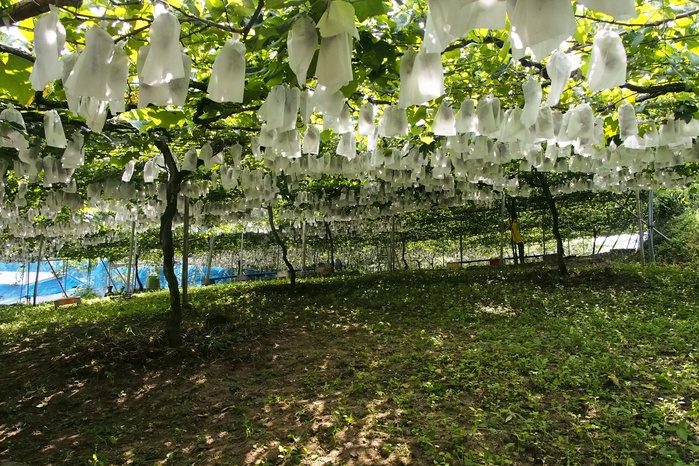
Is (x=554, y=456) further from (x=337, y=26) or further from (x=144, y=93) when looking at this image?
(x=144, y=93)

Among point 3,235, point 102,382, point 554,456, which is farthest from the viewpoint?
point 3,235

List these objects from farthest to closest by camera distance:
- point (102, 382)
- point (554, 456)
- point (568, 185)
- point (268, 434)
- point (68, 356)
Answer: point (568, 185)
point (68, 356)
point (102, 382)
point (268, 434)
point (554, 456)

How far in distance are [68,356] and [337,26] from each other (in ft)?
18.0

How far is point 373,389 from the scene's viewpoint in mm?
3969

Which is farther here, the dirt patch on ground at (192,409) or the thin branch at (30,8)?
the dirt patch on ground at (192,409)

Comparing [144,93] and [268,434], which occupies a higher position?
[144,93]

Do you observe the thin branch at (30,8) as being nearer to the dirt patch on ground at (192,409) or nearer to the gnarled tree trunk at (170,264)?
the dirt patch on ground at (192,409)

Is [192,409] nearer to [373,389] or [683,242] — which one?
[373,389]

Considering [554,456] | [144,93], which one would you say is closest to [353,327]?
[554,456]

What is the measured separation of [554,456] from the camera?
8.98 feet

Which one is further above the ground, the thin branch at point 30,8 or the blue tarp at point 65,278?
the thin branch at point 30,8

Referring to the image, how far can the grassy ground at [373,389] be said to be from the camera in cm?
293

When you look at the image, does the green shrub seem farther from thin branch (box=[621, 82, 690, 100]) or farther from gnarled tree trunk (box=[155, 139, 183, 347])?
gnarled tree trunk (box=[155, 139, 183, 347])

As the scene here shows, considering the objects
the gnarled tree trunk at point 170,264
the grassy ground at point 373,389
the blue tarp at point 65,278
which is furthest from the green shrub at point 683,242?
the blue tarp at point 65,278
